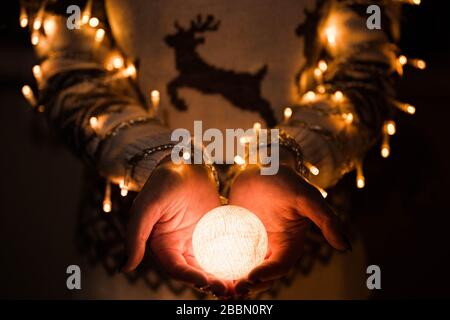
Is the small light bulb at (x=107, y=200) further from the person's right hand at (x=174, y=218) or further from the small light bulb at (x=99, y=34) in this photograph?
the small light bulb at (x=99, y=34)

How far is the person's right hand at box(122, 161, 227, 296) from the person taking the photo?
768 mm

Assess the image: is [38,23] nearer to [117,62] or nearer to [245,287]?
[117,62]

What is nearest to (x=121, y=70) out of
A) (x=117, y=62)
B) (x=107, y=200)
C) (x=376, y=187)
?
(x=117, y=62)

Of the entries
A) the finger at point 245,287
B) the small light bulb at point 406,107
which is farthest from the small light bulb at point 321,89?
the finger at point 245,287

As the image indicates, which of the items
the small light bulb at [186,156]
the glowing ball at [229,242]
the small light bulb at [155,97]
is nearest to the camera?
the glowing ball at [229,242]

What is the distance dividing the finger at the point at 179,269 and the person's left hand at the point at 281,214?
0.16ft

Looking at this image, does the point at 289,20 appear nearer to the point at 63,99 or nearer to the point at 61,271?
the point at 63,99

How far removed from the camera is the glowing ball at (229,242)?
0.75 m

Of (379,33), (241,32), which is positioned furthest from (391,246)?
(241,32)

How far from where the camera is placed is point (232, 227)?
75 cm

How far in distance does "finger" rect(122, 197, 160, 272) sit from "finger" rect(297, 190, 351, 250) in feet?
0.67

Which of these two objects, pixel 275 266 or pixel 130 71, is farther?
pixel 130 71

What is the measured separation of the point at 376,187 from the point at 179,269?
2.23 ft

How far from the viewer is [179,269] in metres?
0.79
